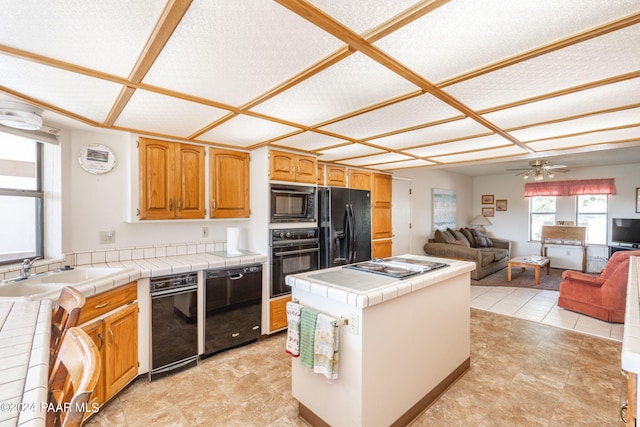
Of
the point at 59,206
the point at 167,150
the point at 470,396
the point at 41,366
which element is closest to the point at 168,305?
the point at 59,206

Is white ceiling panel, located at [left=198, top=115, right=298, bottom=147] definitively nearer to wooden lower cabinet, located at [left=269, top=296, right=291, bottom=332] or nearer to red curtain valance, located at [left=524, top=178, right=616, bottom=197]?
wooden lower cabinet, located at [left=269, top=296, right=291, bottom=332]

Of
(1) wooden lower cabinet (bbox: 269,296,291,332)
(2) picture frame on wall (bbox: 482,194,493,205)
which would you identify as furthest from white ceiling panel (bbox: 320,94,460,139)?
(2) picture frame on wall (bbox: 482,194,493,205)

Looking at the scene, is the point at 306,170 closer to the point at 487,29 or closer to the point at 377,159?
the point at 377,159

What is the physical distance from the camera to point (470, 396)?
2229 mm

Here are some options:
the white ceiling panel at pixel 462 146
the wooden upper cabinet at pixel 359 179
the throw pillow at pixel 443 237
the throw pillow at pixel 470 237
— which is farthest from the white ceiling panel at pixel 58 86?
the throw pillow at pixel 470 237

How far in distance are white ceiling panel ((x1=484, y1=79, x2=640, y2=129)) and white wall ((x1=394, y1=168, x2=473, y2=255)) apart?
10.2 ft

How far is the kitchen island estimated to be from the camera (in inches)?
64.7

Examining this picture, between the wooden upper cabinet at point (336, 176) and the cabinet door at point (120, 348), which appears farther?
the wooden upper cabinet at point (336, 176)

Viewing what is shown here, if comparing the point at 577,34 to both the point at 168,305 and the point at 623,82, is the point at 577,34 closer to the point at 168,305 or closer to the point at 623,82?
→ the point at 623,82

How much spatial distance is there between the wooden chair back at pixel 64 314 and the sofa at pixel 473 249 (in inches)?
238

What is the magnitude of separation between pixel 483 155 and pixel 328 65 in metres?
3.17

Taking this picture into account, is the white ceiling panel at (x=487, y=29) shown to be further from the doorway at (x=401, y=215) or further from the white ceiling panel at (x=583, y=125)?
the doorway at (x=401, y=215)

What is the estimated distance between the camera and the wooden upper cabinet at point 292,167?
3248 millimetres

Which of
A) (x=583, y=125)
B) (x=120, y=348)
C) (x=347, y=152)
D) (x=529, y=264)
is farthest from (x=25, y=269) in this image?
(x=529, y=264)
